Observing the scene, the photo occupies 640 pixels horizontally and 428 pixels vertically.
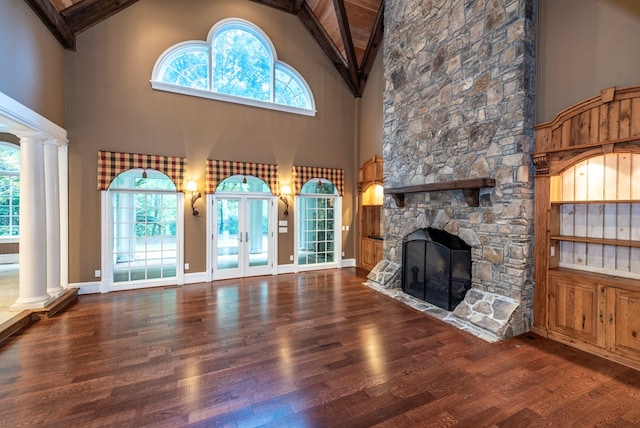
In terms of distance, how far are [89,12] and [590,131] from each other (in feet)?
25.3

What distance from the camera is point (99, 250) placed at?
5.43m

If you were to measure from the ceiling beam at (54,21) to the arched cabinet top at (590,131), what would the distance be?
7.05 metres

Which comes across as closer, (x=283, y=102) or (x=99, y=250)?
(x=99, y=250)

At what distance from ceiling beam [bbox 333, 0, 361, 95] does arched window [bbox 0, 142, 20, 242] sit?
346 inches

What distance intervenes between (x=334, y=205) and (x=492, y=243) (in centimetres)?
423

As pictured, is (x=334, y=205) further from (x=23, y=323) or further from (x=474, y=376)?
(x=23, y=323)

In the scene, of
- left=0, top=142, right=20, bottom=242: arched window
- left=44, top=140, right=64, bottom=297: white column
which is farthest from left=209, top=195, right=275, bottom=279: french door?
left=0, top=142, right=20, bottom=242: arched window

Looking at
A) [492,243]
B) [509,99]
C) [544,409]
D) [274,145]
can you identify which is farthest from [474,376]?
[274,145]

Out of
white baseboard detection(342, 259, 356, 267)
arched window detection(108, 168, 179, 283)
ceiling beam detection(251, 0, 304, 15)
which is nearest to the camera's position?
arched window detection(108, 168, 179, 283)

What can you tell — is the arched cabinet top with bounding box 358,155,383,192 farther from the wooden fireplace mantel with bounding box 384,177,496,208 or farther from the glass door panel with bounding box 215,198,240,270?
the glass door panel with bounding box 215,198,240,270

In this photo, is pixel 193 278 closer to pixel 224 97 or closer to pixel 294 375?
pixel 224 97

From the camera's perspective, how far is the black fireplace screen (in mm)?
4395

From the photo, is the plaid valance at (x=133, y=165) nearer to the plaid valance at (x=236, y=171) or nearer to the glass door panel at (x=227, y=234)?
the plaid valance at (x=236, y=171)

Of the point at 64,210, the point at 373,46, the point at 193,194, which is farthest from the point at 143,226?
the point at 373,46
